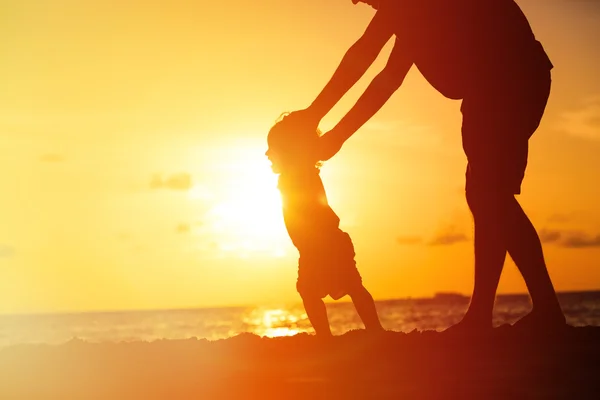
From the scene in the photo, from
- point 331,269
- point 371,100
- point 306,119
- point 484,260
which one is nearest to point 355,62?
point 371,100

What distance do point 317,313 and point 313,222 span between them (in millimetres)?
781

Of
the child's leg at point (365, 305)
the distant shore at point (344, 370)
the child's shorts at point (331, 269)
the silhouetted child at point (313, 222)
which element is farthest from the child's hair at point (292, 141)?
the distant shore at point (344, 370)

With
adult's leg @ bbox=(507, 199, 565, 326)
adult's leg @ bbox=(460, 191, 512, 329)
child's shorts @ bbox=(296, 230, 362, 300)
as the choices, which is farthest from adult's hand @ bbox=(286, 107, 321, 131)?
adult's leg @ bbox=(507, 199, 565, 326)

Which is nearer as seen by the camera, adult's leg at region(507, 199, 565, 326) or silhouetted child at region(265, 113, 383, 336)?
adult's leg at region(507, 199, 565, 326)

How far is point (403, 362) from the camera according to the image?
Answer: 5.53 metres

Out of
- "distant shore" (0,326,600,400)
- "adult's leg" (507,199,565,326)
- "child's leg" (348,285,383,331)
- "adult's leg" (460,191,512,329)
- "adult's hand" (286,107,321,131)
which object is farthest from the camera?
"adult's hand" (286,107,321,131)

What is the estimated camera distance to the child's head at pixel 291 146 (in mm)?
6422

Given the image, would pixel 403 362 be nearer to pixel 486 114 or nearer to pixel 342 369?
pixel 342 369

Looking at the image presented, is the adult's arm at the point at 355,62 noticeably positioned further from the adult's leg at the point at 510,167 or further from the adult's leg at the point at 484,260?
the adult's leg at the point at 484,260

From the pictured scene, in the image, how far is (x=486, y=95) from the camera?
6074 millimetres

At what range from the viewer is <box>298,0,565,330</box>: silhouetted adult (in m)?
6.02

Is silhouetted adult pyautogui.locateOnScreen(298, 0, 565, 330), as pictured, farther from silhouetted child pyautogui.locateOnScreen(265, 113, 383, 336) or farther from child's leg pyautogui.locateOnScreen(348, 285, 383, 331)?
child's leg pyautogui.locateOnScreen(348, 285, 383, 331)

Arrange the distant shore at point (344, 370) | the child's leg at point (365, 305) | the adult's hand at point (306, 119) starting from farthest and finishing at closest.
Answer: the adult's hand at point (306, 119) → the child's leg at point (365, 305) → the distant shore at point (344, 370)

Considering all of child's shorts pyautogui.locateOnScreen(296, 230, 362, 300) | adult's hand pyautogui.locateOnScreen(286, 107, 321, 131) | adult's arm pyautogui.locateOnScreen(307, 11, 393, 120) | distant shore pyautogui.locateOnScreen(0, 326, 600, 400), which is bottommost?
distant shore pyautogui.locateOnScreen(0, 326, 600, 400)
